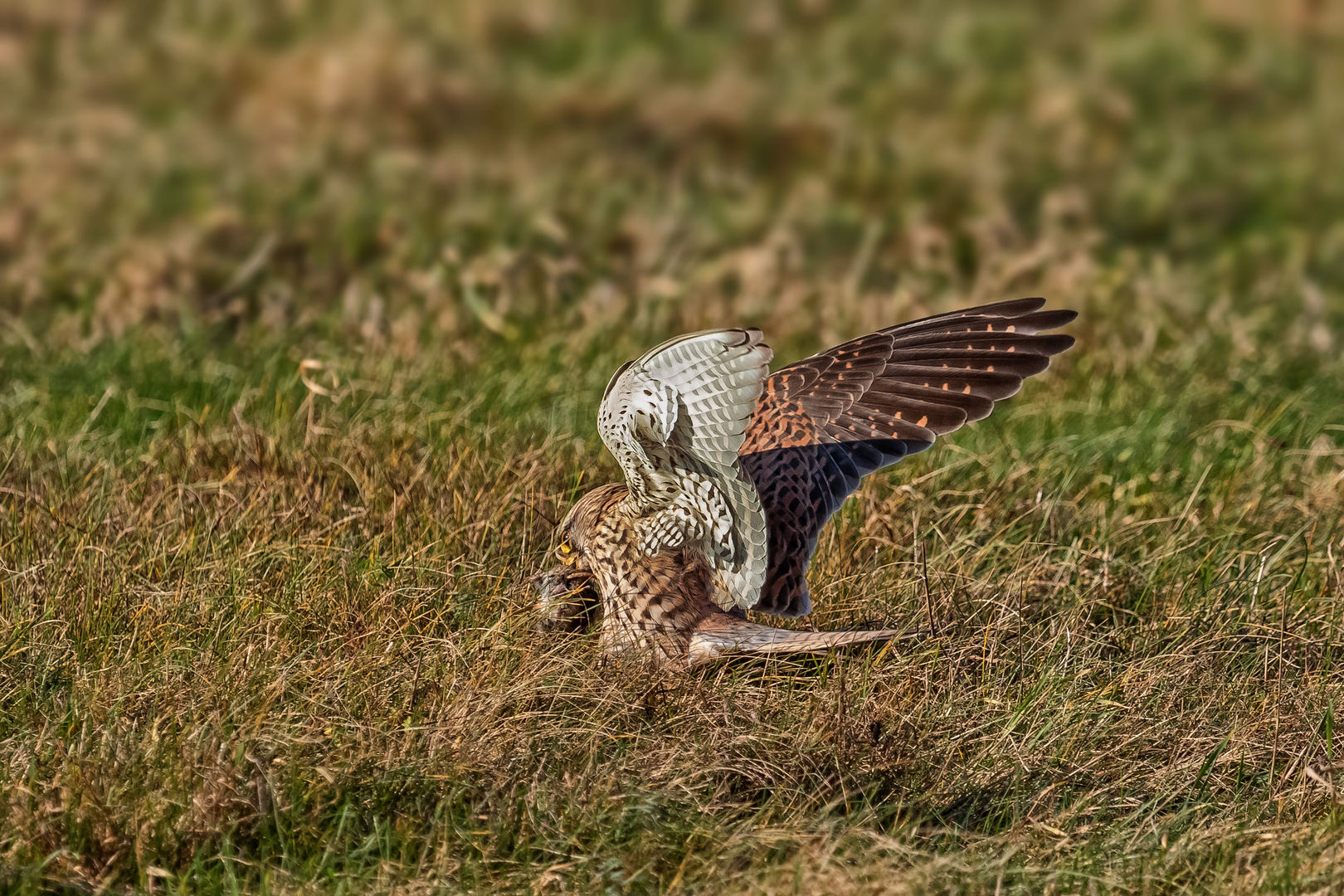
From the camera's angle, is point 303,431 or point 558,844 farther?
point 303,431

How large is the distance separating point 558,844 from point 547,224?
4554mm

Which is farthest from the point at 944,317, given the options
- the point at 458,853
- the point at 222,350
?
the point at 222,350

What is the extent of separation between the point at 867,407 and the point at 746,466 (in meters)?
0.34

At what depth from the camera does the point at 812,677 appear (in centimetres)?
384

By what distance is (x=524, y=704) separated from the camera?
3602mm

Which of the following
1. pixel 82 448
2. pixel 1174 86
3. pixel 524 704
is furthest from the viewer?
pixel 1174 86

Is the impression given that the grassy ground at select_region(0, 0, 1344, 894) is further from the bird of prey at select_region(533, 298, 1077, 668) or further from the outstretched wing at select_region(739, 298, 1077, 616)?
the outstretched wing at select_region(739, 298, 1077, 616)

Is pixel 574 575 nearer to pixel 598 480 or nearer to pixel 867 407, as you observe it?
pixel 867 407

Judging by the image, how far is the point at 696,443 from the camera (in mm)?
3428

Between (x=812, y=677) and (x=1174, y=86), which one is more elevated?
(x=1174, y=86)

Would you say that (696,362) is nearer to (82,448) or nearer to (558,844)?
(558,844)

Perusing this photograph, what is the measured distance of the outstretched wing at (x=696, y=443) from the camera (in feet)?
10.9

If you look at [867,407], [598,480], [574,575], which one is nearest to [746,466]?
[867,407]

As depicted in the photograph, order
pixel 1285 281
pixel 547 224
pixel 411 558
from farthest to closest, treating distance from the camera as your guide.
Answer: pixel 1285 281 < pixel 547 224 < pixel 411 558
